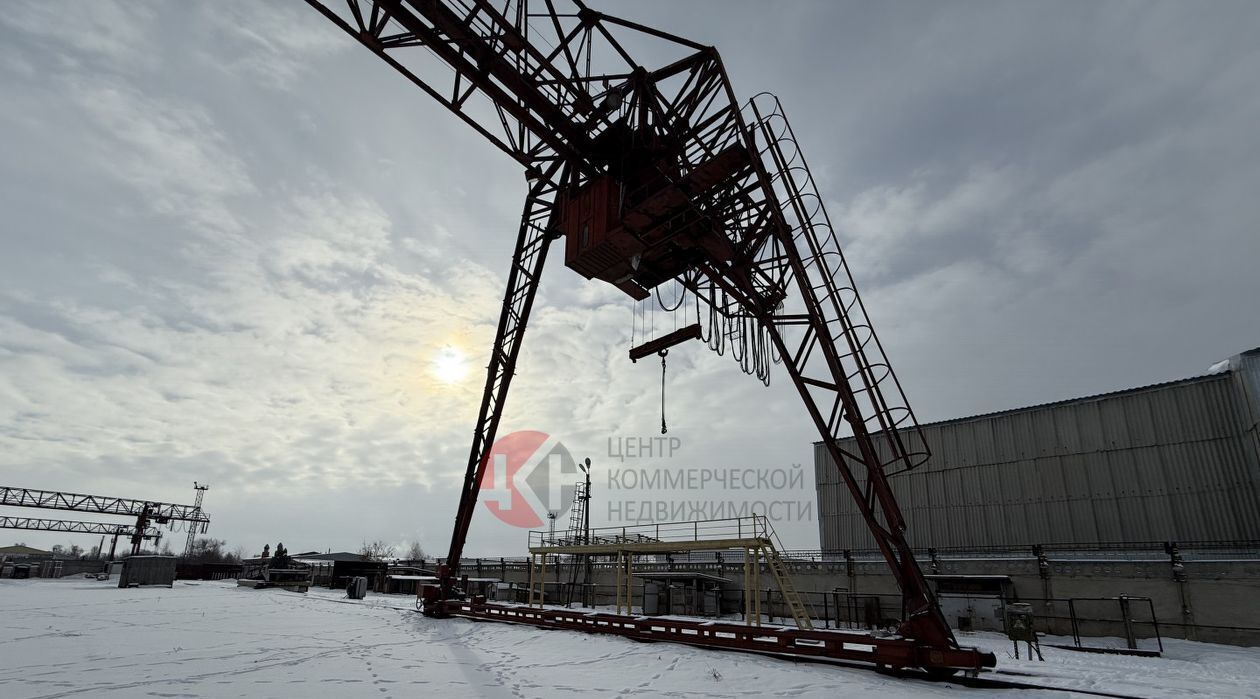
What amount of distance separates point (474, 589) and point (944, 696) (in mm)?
31898

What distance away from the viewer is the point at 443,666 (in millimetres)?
9461

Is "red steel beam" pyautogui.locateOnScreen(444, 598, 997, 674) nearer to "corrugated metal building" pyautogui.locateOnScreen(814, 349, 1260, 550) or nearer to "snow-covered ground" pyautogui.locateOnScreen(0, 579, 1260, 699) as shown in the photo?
"snow-covered ground" pyautogui.locateOnScreen(0, 579, 1260, 699)

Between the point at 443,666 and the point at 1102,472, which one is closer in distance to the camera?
the point at 443,666

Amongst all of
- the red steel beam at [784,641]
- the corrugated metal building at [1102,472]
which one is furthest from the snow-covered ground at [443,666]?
the corrugated metal building at [1102,472]

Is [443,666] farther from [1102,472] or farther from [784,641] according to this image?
[1102,472]

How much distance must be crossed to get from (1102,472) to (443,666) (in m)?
25.0

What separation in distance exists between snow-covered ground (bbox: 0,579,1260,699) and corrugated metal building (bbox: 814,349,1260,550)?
7.47 m

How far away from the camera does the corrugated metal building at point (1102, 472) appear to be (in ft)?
64.8

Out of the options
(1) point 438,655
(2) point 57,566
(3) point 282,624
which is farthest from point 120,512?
(1) point 438,655

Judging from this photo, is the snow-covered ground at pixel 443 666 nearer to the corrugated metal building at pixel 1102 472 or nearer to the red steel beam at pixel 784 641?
the red steel beam at pixel 784 641

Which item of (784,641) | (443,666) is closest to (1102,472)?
(784,641)

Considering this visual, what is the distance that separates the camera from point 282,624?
1497 cm

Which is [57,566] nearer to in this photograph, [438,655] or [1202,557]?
[438,655]

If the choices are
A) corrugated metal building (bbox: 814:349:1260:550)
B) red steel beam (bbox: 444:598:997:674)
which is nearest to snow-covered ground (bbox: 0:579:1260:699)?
red steel beam (bbox: 444:598:997:674)
